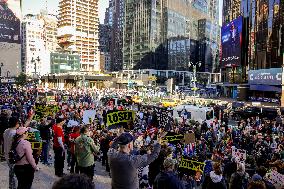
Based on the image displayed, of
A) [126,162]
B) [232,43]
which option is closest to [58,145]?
[126,162]

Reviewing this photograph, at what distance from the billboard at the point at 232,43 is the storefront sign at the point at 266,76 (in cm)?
1003

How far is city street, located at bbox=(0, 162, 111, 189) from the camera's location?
8953 mm

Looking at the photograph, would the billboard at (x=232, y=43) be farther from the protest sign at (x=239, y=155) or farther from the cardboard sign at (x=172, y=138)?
the cardboard sign at (x=172, y=138)

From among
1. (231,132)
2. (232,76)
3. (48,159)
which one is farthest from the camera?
(232,76)

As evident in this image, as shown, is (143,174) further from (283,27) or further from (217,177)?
(283,27)

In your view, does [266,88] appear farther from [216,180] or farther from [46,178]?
[216,180]

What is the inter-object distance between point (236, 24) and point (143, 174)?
220 ft

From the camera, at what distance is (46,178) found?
9.70 metres

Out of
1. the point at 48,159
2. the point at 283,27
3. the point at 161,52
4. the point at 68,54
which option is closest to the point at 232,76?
the point at 283,27

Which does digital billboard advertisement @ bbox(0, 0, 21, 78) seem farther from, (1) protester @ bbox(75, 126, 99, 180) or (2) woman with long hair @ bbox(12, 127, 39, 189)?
(2) woman with long hair @ bbox(12, 127, 39, 189)

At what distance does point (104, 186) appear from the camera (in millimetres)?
9617

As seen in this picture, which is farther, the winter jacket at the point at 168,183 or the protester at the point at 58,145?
the protester at the point at 58,145

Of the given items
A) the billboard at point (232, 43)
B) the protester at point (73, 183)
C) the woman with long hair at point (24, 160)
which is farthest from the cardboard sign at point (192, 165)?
the billboard at point (232, 43)

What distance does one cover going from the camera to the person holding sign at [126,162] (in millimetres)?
4992
